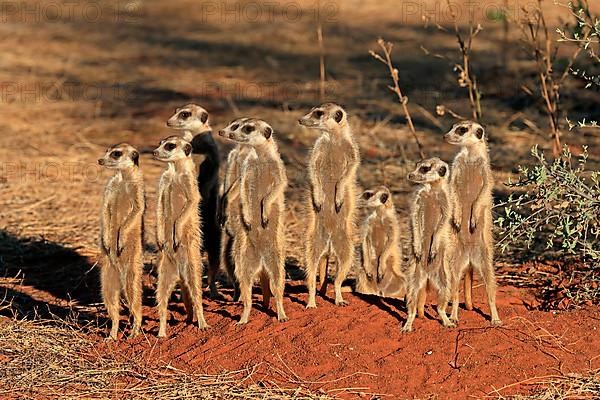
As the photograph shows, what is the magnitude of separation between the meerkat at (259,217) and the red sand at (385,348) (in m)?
0.29

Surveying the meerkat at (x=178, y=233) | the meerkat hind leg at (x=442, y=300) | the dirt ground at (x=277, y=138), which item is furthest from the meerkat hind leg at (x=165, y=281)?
the meerkat hind leg at (x=442, y=300)

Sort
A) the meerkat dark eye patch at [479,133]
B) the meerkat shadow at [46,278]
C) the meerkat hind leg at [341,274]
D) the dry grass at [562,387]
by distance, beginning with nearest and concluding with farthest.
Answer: the dry grass at [562,387], the meerkat dark eye patch at [479,133], the meerkat hind leg at [341,274], the meerkat shadow at [46,278]

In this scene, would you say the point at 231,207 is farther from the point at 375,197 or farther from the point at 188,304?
the point at 375,197

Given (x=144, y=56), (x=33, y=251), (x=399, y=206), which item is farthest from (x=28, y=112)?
(x=399, y=206)

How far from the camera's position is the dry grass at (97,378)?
304 inches

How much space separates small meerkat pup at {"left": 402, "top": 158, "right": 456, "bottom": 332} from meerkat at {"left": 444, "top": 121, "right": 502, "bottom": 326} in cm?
13

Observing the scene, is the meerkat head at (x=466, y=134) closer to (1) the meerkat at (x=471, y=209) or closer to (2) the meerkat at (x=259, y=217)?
(1) the meerkat at (x=471, y=209)

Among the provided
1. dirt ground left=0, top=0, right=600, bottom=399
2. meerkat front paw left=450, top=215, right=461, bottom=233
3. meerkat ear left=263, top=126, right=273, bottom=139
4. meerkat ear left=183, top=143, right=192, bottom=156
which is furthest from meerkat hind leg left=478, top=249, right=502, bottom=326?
meerkat ear left=183, top=143, right=192, bottom=156

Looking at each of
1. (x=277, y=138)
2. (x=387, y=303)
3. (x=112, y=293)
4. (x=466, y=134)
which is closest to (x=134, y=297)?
(x=112, y=293)

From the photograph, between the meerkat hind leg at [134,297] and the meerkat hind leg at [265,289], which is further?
the meerkat hind leg at [265,289]

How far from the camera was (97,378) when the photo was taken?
8.08 metres

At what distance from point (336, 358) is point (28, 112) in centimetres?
1078

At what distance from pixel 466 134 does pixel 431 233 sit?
0.91m

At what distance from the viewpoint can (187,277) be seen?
897cm
